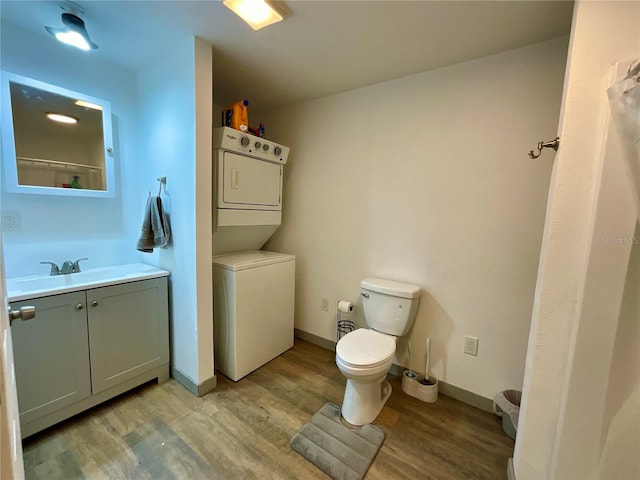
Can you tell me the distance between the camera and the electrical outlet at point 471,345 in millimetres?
1716

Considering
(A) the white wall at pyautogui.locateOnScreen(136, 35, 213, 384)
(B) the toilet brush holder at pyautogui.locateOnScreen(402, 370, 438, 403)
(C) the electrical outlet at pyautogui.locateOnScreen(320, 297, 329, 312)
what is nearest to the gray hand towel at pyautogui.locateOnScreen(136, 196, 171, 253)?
(A) the white wall at pyautogui.locateOnScreen(136, 35, 213, 384)

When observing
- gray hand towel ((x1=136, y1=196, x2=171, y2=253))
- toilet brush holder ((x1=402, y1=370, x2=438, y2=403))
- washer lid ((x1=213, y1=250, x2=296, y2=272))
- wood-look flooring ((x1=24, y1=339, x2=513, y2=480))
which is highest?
gray hand towel ((x1=136, y1=196, x2=171, y2=253))

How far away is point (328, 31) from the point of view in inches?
56.0

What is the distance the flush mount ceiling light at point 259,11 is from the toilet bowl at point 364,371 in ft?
5.84

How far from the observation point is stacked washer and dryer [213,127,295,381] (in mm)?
1848

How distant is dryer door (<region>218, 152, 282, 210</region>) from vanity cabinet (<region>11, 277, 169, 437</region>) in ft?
2.39

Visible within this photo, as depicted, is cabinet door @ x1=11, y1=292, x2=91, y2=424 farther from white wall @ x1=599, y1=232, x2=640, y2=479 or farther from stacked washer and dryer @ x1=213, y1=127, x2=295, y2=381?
white wall @ x1=599, y1=232, x2=640, y2=479

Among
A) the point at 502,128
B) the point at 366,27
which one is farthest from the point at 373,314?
the point at 366,27

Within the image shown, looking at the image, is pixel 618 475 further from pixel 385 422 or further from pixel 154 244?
pixel 154 244

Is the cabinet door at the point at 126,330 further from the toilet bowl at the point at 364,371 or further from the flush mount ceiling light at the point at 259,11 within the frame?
the flush mount ceiling light at the point at 259,11

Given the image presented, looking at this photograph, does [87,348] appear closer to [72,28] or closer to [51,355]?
[51,355]

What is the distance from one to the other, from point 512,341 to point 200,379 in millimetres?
1958

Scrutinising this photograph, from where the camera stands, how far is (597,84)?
93 centimetres

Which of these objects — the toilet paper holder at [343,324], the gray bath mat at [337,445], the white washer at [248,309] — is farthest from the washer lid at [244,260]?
the gray bath mat at [337,445]
